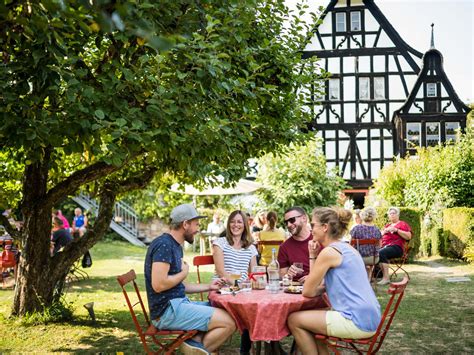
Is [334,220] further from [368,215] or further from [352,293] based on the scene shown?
[368,215]

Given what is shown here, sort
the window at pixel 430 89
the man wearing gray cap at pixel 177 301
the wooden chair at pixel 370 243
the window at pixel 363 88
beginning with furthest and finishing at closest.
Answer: the window at pixel 363 88 < the window at pixel 430 89 < the wooden chair at pixel 370 243 < the man wearing gray cap at pixel 177 301

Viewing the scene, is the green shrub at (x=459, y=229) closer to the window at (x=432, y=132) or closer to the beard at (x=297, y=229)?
the beard at (x=297, y=229)

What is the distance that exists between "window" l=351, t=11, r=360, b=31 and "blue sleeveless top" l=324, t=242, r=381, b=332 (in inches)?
993

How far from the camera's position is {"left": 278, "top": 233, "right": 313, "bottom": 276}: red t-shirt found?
618cm

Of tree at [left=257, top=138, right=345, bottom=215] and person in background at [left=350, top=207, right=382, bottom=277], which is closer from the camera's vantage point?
person in background at [left=350, top=207, right=382, bottom=277]

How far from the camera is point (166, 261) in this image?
4.64 m

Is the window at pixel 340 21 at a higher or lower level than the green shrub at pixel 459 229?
higher

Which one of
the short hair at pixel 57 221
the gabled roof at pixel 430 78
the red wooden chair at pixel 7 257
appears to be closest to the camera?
the red wooden chair at pixel 7 257

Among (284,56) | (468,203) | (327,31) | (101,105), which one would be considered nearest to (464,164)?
(468,203)

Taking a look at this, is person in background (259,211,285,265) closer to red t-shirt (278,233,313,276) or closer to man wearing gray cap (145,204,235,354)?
red t-shirt (278,233,313,276)

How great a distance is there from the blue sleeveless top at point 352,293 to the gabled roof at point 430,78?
23.8 meters

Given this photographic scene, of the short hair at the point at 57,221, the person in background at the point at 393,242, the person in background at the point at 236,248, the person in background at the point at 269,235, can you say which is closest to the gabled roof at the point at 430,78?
the person in background at the point at 393,242

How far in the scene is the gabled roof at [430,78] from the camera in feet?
87.7

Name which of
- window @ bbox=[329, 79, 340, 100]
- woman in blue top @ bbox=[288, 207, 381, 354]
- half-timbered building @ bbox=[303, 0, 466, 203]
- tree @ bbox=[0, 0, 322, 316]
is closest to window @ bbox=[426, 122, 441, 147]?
half-timbered building @ bbox=[303, 0, 466, 203]
